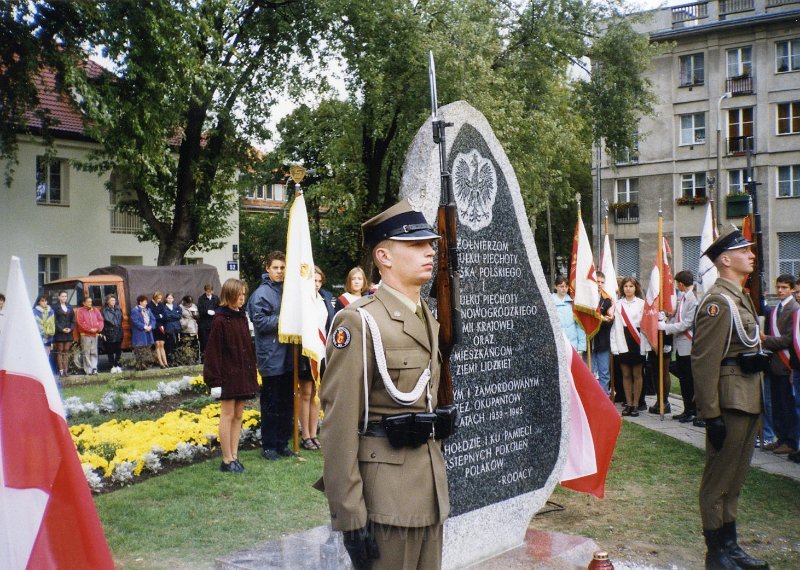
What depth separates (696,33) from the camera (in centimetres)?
4241

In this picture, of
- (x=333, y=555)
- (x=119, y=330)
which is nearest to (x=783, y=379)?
(x=333, y=555)

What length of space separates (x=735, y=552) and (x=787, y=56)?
40.9 meters

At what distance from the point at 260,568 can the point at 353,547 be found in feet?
6.18

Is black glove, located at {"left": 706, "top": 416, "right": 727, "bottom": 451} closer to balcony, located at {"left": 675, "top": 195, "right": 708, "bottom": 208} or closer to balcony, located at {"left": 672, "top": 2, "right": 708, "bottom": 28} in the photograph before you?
balcony, located at {"left": 675, "top": 195, "right": 708, "bottom": 208}

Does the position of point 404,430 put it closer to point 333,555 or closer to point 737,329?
point 333,555

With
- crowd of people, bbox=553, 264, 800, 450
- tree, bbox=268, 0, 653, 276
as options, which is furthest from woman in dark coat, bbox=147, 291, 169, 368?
crowd of people, bbox=553, 264, 800, 450

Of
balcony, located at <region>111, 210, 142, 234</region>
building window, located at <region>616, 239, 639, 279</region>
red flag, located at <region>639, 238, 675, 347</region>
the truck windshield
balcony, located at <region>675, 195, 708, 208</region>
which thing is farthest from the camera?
building window, located at <region>616, 239, 639, 279</region>

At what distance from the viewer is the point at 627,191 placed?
46.2 metres

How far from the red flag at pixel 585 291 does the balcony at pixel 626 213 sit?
35.0 meters

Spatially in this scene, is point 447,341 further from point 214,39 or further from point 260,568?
point 214,39

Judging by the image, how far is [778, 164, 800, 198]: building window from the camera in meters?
40.3

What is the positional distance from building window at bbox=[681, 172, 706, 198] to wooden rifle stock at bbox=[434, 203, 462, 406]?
137 ft

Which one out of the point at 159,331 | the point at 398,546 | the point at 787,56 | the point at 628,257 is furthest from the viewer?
the point at 628,257

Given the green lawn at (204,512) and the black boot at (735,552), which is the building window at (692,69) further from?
the black boot at (735,552)
